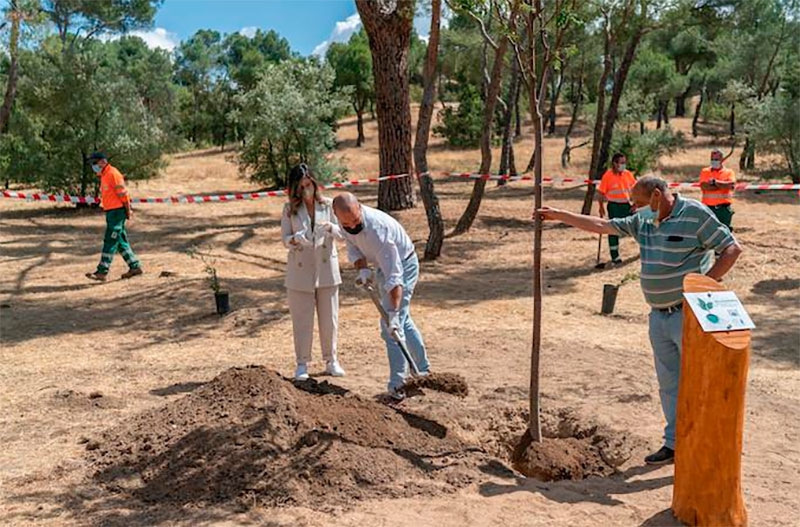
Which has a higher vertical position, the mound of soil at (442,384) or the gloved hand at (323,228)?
the gloved hand at (323,228)

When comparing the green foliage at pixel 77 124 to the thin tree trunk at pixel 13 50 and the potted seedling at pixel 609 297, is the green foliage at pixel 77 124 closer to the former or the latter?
the thin tree trunk at pixel 13 50

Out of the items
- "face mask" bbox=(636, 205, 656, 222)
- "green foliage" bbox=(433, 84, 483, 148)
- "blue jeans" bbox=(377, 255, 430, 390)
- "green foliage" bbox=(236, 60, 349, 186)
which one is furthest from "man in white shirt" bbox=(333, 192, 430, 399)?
"green foliage" bbox=(433, 84, 483, 148)

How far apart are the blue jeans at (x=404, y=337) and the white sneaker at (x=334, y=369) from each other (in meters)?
0.83

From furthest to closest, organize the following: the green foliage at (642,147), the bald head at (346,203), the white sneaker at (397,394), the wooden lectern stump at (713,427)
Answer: the green foliage at (642,147) → the white sneaker at (397,394) → the bald head at (346,203) → the wooden lectern stump at (713,427)

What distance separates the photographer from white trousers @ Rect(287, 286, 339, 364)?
629 cm

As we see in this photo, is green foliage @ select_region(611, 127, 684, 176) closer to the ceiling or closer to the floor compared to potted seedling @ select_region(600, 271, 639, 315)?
closer to the ceiling

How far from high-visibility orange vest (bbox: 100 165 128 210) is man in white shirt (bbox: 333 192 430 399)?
20.4ft

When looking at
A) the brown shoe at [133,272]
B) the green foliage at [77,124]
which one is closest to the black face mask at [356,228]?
the brown shoe at [133,272]

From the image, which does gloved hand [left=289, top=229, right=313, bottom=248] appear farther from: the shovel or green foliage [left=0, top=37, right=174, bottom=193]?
green foliage [left=0, top=37, right=174, bottom=193]

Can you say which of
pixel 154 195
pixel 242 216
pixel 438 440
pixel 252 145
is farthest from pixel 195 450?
pixel 154 195

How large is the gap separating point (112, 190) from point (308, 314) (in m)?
5.72

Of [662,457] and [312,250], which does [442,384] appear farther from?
[662,457]

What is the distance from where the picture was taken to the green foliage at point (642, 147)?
23.2 meters

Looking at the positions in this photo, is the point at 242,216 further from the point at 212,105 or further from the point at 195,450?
the point at 212,105
